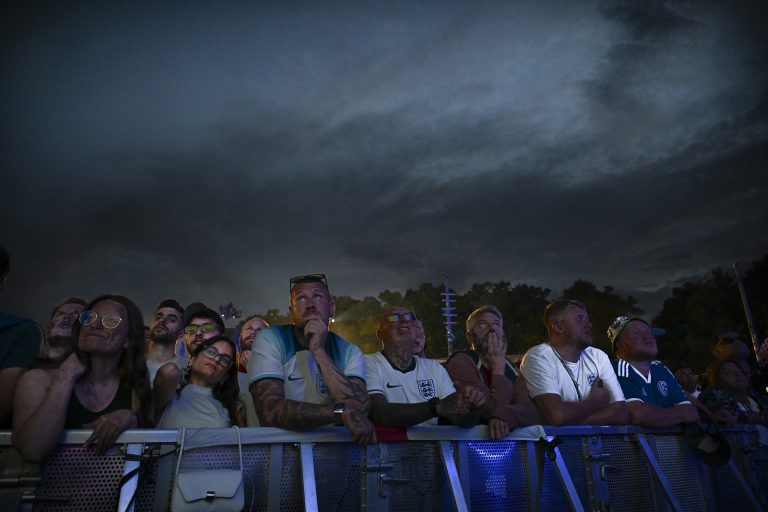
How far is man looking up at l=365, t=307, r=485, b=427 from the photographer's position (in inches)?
137

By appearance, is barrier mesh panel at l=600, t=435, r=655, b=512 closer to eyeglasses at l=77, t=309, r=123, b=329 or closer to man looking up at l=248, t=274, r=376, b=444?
man looking up at l=248, t=274, r=376, b=444

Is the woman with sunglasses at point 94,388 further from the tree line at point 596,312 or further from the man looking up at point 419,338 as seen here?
the tree line at point 596,312

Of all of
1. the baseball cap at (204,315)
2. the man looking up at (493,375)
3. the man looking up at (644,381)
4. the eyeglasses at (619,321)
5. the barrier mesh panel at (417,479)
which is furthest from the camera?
the eyeglasses at (619,321)

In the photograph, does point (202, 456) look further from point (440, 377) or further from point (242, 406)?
point (440, 377)

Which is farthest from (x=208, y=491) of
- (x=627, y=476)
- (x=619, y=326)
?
(x=619, y=326)

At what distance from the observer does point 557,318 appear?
529 centimetres

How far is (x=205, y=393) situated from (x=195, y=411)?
272mm

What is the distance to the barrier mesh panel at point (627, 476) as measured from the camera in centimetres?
392

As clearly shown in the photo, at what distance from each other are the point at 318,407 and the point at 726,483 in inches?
161

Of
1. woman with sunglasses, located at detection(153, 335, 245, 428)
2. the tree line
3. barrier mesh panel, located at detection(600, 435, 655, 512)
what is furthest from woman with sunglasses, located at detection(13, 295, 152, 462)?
the tree line

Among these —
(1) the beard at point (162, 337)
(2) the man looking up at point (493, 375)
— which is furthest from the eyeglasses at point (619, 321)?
(1) the beard at point (162, 337)

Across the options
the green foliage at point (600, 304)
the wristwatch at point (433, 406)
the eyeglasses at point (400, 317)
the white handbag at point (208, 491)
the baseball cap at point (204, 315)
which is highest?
the green foliage at point (600, 304)

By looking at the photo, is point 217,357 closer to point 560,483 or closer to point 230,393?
point 230,393

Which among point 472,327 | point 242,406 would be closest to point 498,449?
point 472,327
